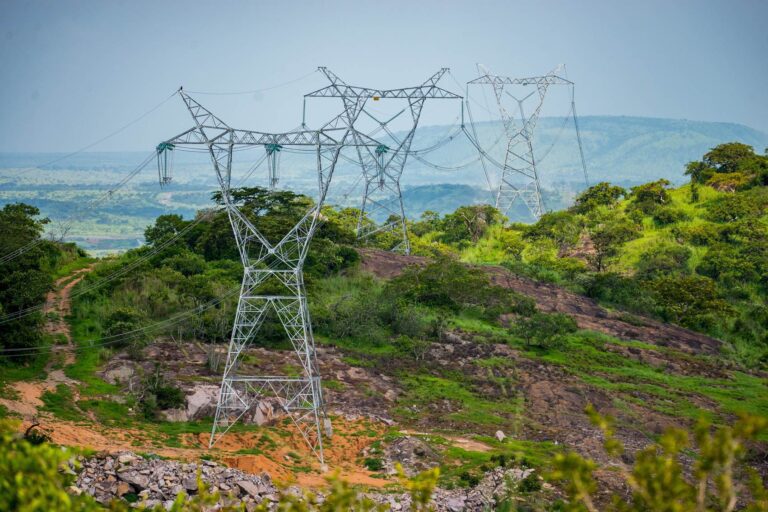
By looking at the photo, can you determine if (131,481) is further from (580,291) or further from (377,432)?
(580,291)

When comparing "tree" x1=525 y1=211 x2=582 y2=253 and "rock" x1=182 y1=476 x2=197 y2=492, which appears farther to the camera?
"tree" x1=525 y1=211 x2=582 y2=253

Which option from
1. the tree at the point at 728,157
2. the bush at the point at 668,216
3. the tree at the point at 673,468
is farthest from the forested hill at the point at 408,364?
the tree at the point at 728,157

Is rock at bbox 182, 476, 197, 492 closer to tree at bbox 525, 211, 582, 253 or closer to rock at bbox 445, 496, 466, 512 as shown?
rock at bbox 445, 496, 466, 512

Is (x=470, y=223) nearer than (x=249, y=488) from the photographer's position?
No

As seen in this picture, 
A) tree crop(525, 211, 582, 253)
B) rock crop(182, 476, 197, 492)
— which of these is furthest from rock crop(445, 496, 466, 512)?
tree crop(525, 211, 582, 253)

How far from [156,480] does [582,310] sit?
3854 cm

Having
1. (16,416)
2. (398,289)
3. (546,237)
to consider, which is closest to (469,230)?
(546,237)

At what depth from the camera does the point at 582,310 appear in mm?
58500

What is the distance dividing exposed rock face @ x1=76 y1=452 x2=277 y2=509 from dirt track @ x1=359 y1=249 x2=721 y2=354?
1275 inches

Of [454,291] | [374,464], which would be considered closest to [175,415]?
[374,464]

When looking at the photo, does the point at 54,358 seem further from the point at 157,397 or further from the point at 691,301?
the point at 691,301

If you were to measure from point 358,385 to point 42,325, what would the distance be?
14778 millimetres

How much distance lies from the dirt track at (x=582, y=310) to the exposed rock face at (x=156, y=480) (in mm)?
32375

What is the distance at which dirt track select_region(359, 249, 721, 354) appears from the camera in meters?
53.9
